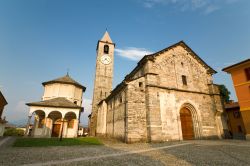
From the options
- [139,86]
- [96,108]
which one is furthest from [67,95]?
[139,86]

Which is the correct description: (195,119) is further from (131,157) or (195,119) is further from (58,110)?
(58,110)

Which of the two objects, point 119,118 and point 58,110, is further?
point 58,110

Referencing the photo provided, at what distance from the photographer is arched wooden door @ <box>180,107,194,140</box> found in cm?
1655

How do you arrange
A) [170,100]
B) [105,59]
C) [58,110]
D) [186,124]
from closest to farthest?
[170,100]
[186,124]
[58,110]
[105,59]

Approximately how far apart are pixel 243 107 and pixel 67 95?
2832 centimetres

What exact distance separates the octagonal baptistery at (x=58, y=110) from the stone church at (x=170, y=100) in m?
10.1

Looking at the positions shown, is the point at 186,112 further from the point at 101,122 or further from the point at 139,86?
the point at 101,122

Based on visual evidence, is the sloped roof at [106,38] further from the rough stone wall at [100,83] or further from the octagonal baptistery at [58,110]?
the octagonal baptistery at [58,110]

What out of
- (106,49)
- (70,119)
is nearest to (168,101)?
(70,119)

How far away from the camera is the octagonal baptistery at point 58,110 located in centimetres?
2266

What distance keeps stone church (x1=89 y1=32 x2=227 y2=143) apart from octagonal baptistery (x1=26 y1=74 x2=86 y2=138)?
10110 millimetres

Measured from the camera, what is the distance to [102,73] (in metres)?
32.1

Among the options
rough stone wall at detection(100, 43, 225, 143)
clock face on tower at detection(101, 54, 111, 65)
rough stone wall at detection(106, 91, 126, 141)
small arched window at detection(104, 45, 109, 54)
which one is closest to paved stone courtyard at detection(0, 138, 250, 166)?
rough stone wall at detection(100, 43, 225, 143)

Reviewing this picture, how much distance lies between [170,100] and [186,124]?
3.71 m
